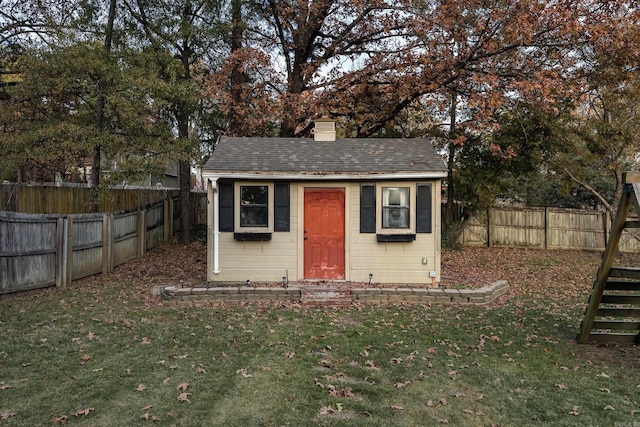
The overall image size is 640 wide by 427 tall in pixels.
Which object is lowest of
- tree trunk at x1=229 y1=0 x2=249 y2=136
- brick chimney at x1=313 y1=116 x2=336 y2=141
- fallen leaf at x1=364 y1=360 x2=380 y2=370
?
fallen leaf at x1=364 y1=360 x2=380 y2=370

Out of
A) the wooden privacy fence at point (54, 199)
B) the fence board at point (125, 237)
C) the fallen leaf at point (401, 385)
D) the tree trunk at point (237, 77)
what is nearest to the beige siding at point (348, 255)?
the fence board at point (125, 237)

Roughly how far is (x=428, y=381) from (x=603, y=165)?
13.5 metres

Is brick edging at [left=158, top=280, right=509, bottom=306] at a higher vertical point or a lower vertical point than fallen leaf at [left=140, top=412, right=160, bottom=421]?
higher

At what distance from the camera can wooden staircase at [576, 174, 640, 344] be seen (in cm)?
493

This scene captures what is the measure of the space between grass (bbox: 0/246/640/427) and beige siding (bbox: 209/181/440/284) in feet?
5.96

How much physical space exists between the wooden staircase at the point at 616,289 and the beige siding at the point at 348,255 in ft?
12.8

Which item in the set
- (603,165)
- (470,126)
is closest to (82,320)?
(470,126)

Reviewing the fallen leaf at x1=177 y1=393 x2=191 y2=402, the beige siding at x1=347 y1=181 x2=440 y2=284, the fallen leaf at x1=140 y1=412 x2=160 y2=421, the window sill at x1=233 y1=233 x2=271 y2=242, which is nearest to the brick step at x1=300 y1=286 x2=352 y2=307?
the beige siding at x1=347 y1=181 x2=440 y2=284

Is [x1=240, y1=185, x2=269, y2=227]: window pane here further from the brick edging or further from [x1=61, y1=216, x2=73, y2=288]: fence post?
[x1=61, y1=216, x2=73, y2=288]: fence post

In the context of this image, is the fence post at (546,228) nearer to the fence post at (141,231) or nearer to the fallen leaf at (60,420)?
the fence post at (141,231)

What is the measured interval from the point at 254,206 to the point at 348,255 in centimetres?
228

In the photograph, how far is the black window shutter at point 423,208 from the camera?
9438mm

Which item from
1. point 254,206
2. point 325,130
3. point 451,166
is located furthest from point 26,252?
point 451,166

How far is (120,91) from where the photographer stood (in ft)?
35.8
